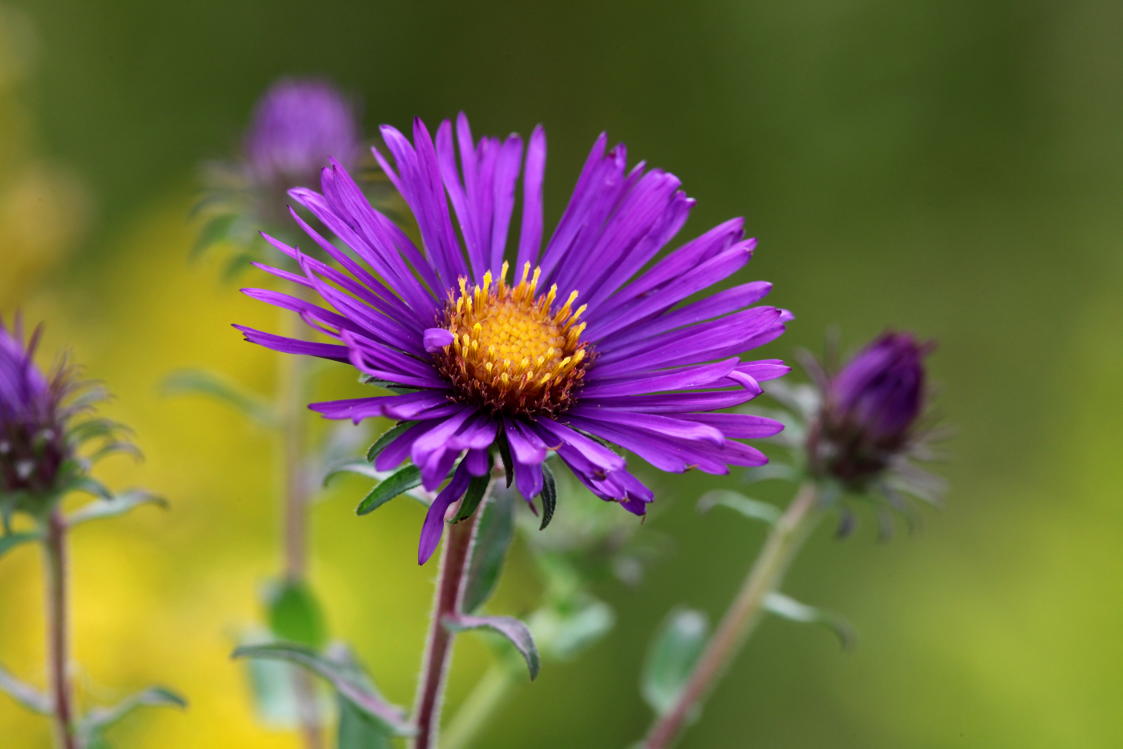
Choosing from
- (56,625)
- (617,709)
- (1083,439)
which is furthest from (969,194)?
(56,625)

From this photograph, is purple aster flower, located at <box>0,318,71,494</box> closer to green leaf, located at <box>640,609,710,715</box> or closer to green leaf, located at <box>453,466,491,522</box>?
green leaf, located at <box>453,466,491,522</box>

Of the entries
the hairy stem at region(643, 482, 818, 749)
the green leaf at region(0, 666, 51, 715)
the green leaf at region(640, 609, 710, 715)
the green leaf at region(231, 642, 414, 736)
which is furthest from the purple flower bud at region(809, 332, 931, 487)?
the green leaf at region(0, 666, 51, 715)

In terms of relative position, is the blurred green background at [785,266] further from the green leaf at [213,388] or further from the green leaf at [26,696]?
the green leaf at [26,696]

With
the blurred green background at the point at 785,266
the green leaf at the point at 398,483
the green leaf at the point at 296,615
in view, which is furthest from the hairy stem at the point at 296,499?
the blurred green background at the point at 785,266

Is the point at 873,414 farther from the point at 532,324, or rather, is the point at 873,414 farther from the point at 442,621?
the point at 442,621

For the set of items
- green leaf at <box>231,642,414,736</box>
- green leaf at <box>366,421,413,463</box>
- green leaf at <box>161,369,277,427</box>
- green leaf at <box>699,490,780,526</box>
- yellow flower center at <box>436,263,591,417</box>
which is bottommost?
green leaf at <box>231,642,414,736</box>

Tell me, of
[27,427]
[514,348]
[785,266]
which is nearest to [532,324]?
[514,348]

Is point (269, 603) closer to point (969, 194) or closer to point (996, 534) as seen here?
point (996, 534)
